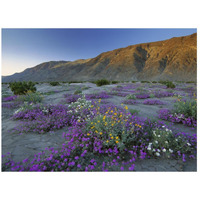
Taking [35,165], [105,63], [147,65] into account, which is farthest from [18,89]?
[105,63]

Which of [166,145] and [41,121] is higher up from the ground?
[41,121]

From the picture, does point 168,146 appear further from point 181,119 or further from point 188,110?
point 188,110

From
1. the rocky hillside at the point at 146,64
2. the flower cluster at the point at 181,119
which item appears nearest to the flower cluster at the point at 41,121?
the flower cluster at the point at 181,119

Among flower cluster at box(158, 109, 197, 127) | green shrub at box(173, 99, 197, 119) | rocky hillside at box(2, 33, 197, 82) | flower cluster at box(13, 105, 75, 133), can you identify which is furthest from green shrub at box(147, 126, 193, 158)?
rocky hillside at box(2, 33, 197, 82)

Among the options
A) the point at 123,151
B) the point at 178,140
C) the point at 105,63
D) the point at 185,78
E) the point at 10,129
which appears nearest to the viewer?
the point at 123,151

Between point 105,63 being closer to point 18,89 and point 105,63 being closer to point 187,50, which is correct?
point 187,50

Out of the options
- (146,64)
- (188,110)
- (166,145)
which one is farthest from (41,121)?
(146,64)

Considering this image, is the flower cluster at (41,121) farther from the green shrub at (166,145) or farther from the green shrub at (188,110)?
the green shrub at (188,110)

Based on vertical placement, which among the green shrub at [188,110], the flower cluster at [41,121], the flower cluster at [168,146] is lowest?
the flower cluster at [168,146]
